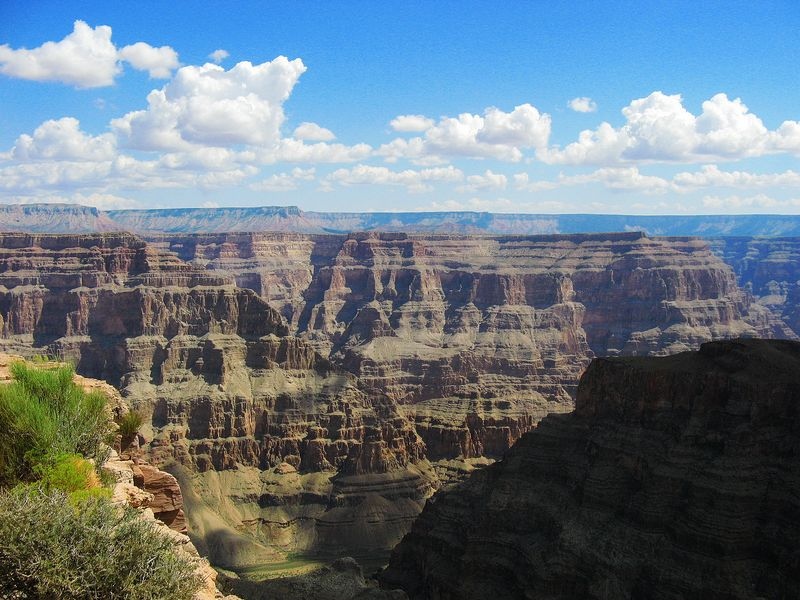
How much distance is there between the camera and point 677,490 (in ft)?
203

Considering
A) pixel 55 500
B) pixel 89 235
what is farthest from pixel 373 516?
pixel 55 500

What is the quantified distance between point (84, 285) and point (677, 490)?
114 meters

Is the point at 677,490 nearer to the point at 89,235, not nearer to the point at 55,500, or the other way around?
the point at 55,500

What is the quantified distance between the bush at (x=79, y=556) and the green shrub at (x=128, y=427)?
63.3ft

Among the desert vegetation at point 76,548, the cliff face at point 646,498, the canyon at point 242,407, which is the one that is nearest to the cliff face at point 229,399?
the canyon at point 242,407

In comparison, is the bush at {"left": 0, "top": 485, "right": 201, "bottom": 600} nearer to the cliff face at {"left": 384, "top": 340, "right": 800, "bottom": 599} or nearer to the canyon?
the cliff face at {"left": 384, "top": 340, "right": 800, "bottom": 599}

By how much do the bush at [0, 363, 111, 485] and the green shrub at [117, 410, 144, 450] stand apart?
4216 millimetres

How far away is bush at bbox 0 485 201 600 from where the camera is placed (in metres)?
19.1

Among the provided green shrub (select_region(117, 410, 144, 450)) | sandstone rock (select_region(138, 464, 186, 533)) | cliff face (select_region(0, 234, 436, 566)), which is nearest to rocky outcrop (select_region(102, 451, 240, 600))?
sandstone rock (select_region(138, 464, 186, 533))

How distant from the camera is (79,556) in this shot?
19500mm

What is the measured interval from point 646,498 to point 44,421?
154ft

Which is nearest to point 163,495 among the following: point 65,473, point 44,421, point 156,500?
point 156,500

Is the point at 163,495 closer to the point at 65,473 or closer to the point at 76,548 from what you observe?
the point at 65,473

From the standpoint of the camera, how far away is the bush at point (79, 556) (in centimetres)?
1914
